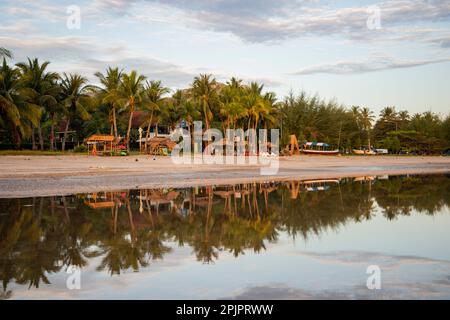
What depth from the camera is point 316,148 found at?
67.3m

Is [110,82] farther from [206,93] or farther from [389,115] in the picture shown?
[389,115]

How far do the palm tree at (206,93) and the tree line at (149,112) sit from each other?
11cm

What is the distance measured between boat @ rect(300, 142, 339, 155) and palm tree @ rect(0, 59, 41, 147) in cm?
3286

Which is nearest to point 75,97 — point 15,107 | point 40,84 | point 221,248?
point 40,84

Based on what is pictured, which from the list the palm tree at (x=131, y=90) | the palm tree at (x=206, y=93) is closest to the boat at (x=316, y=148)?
the palm tree at (x=206, y=93)

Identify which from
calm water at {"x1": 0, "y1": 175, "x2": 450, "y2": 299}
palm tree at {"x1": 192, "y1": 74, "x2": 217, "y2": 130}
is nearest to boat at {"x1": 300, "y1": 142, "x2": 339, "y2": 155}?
palm tree at {"x1": 192, "y1": 74, "x2": 217, "y2": 130}

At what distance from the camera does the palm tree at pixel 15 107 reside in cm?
3550

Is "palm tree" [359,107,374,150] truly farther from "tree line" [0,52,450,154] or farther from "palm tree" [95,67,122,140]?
"palm tree" [95,67,122,140]

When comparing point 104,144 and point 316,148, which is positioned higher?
point 104,144

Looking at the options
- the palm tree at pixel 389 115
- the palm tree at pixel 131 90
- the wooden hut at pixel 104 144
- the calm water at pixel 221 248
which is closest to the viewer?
the calm water at pixel 221 248

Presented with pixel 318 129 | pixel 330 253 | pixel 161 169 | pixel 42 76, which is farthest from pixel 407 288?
pixel 318 129

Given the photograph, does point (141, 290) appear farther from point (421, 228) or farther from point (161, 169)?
point (161, 169)

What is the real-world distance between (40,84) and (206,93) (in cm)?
1803

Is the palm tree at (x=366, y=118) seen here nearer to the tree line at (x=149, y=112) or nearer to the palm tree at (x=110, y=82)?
the tree line at (x=149, y=112)
